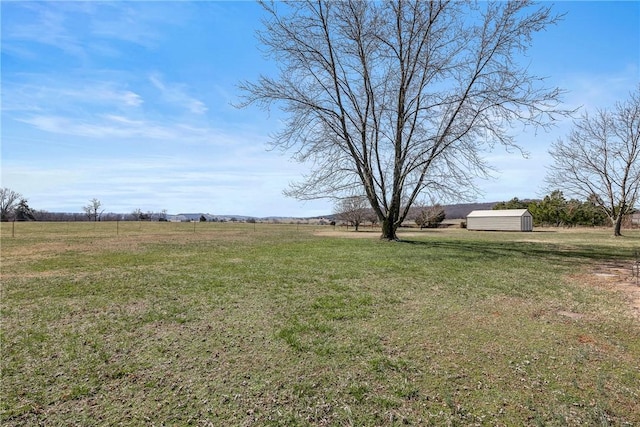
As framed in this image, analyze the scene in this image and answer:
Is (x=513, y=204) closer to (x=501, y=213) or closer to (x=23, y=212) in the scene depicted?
(x=501, y=213)

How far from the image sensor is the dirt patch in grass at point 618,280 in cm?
558

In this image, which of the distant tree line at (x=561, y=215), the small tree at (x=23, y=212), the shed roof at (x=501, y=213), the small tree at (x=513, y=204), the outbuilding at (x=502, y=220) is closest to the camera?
the outbuilding at (x=502, y=220)

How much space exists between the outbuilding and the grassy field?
1292 inches

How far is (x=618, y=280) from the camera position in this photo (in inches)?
286

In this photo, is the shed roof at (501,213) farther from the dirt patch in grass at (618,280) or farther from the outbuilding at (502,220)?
the dirt patch in grass at (618,280)

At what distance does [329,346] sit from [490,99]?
13825 millimetres

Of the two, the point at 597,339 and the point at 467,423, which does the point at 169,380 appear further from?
the point at 597,339

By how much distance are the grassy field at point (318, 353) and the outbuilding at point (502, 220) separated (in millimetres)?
32818

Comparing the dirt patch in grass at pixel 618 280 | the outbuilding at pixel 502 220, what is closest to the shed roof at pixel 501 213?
the outbuilding at pixel 502 220

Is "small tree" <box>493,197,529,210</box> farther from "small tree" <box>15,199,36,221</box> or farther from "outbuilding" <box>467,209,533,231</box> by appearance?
"small tree" <box>15,199,36,221</box>

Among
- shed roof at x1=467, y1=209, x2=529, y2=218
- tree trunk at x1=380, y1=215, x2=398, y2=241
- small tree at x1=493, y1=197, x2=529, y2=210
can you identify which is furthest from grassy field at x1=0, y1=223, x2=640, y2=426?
small tree at x1=493, y1=197, x2=529, y2=210

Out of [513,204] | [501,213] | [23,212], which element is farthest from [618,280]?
[23,212]

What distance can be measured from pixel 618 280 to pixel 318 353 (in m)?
7.49

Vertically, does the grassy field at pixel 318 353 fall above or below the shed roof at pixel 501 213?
below
